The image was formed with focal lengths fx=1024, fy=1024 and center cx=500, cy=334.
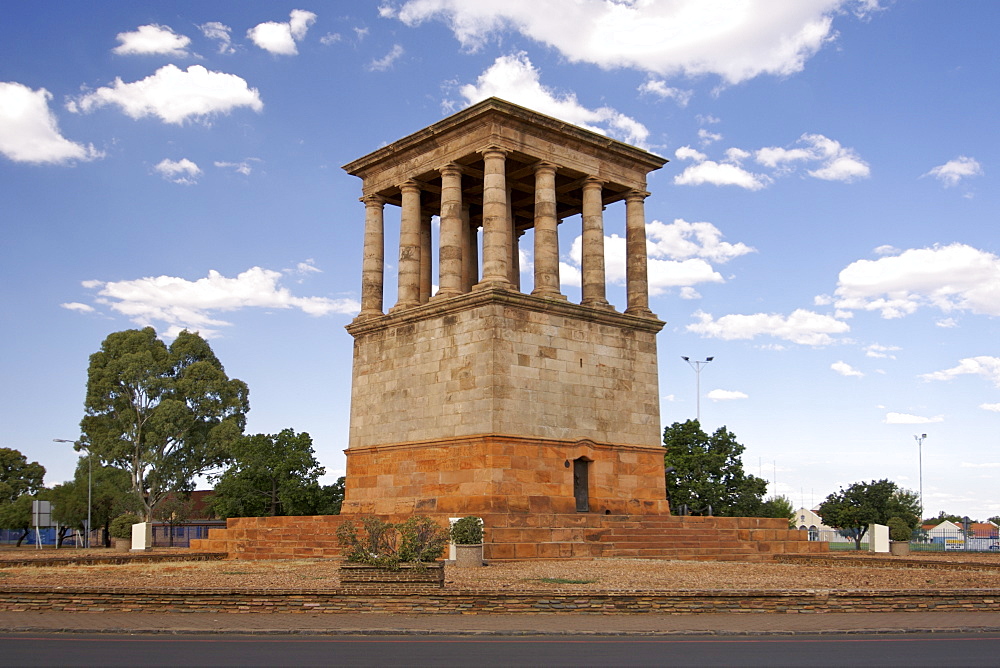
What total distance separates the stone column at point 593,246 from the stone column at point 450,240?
5.14m

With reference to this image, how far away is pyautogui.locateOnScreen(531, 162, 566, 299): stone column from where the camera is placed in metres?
39.0

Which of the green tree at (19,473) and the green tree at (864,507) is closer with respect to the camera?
the green tree at (864,507)

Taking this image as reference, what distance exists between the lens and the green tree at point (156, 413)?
7669 centimetres

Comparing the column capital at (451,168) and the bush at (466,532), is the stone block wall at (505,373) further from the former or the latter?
the bush at (466,532)

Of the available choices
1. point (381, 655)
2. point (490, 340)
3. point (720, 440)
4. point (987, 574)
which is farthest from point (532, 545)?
point (720, 440)

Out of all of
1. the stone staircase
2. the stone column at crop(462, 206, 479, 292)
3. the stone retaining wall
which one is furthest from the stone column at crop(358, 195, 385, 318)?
the stone retaining wall

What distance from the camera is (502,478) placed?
35.1 meters

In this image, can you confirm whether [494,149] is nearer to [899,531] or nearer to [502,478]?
[502,478]

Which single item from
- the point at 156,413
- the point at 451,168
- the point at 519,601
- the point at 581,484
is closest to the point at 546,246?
the point at 451,168

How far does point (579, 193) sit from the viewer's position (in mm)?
45531

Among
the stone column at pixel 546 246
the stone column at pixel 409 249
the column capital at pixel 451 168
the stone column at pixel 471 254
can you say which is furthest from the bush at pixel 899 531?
the column capital at pixel 451 168

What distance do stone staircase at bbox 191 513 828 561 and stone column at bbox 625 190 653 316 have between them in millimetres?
8907

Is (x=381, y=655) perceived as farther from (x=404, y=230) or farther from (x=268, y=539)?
(x=404, y=230)

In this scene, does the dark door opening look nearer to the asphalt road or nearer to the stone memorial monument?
the stone memorial monument
